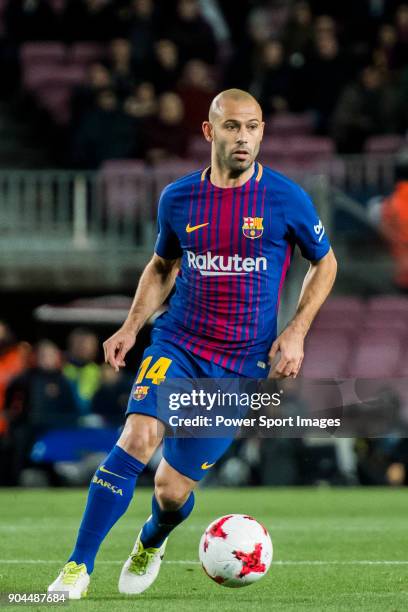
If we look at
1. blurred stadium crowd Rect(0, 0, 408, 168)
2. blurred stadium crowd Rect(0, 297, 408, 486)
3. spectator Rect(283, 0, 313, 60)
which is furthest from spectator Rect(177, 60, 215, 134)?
blurred stadium crowd Rect(0, 297, 408, 486)

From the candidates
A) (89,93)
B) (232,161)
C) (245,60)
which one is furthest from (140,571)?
(245,60)

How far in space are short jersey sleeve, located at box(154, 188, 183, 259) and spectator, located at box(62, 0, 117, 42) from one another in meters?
13.8

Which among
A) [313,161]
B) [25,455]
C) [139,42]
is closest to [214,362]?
[25,455]

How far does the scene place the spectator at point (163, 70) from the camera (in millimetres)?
18703

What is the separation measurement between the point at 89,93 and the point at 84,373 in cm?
458

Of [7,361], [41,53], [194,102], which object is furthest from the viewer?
[41,53]

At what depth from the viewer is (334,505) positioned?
1268 cm

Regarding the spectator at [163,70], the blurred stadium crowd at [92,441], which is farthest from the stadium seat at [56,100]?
the blurred stadium crowd at [92,441]

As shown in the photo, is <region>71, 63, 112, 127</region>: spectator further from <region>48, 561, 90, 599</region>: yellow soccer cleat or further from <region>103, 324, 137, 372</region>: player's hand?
<region>48, 561, 90, 599</region>: yellow soccer cleat

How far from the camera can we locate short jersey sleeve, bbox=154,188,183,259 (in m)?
6.63

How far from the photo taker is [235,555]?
251 inches

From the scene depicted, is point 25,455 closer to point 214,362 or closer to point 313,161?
point 313,161

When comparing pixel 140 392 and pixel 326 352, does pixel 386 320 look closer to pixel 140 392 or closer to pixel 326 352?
pixel 326 352

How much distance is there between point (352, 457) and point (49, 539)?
6258mm
